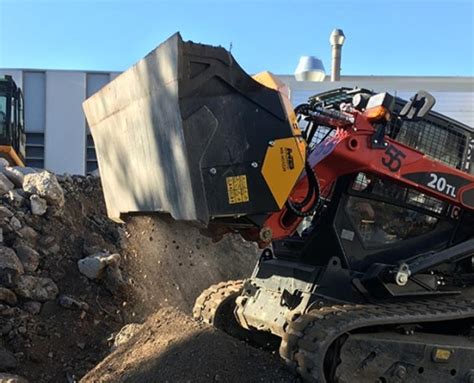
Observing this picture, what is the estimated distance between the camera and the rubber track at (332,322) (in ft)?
12.8

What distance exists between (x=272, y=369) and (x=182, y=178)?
1.53 metres

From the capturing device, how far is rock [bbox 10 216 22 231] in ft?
25.8

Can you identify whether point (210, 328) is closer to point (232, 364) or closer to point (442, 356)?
point (232, 364)

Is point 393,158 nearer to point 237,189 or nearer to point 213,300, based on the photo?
point 237,189

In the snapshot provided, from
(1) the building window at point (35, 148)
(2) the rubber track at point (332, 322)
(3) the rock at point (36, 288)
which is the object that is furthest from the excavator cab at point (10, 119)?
(2) the rubber track at point (332, 322)

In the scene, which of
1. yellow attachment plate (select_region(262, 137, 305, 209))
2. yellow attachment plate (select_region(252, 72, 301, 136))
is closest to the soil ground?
yellow attachment plate (select_region(262, 137, 305, 209))

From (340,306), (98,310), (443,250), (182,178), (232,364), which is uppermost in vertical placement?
(182,178)

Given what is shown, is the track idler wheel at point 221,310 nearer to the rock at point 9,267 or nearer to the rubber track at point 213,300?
the rubber track at point 213,300

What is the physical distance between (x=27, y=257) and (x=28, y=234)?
51cm

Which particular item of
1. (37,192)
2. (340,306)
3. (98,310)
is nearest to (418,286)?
(340,306)

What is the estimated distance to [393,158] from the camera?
4.56 metres

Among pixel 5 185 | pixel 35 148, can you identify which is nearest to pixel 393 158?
pixel 5 185

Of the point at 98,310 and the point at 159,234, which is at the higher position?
the point at 159,234

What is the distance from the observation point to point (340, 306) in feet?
14.2
